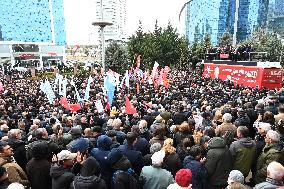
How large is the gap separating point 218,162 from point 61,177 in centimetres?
259

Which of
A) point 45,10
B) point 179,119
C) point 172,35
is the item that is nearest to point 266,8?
point 172,35

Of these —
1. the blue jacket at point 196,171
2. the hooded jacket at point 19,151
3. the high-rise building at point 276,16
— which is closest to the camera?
the blue jacket at point 196,171

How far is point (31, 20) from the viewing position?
98875 mm

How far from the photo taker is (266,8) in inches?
3585

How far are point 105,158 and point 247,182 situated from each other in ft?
8.99

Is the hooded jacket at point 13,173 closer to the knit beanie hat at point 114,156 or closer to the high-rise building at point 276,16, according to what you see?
the knit beanie hat at point 114,156

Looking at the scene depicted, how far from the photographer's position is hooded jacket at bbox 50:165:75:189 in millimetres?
4699

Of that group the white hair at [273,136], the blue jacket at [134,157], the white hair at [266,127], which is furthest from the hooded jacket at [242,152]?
the blue jacket at [134,157]

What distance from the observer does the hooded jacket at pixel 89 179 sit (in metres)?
4.27

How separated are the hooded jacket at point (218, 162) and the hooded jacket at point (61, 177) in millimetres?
2286

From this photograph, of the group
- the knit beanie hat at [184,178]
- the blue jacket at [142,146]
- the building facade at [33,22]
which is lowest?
the blue jacket at [142,146]

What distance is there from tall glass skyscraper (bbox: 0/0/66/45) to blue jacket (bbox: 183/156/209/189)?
9193 centimetres

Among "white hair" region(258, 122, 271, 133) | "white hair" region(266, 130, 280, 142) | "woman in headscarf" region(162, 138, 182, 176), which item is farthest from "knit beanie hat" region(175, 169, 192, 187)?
"white hair" region(258, 122, 271, 133)

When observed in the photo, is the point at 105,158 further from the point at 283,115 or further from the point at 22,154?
the point at 283,115
